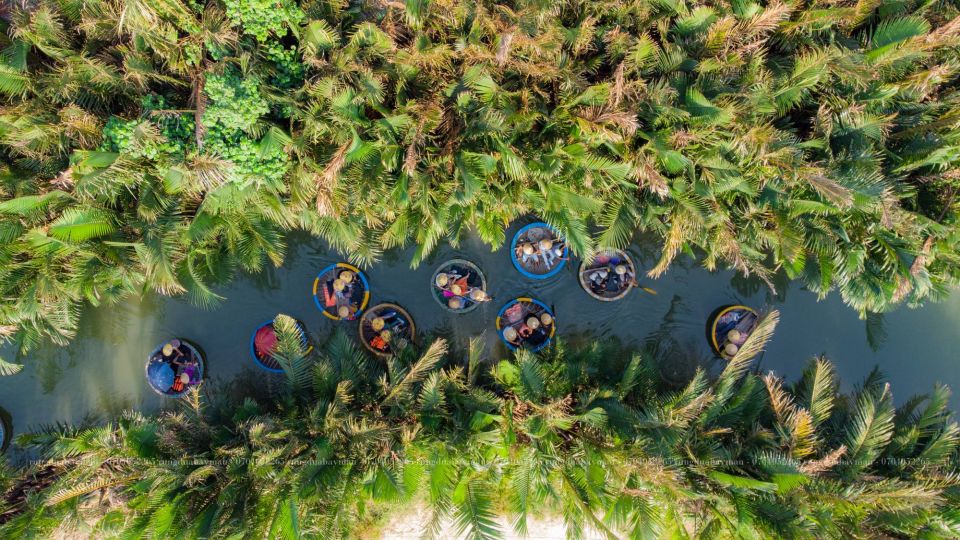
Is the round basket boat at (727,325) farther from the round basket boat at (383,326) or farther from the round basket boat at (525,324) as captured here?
the round basket boat at (383,326)

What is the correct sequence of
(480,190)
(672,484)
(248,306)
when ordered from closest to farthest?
(672,484)
(480,190)
(248,306)

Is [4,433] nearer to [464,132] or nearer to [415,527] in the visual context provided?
[415,527]

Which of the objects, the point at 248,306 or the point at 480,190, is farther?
the point at 248,306

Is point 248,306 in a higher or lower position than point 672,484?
higher

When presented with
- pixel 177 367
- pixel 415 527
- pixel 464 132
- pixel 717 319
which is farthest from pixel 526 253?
pixel 177 367

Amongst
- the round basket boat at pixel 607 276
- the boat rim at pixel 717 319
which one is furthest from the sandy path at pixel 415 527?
the round basket boat at pixel 607 276

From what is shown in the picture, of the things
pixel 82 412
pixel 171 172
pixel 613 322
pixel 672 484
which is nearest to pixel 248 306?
pixel 171 172

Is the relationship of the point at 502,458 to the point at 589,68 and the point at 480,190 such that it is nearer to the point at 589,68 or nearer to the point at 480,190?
the point at 480,190
